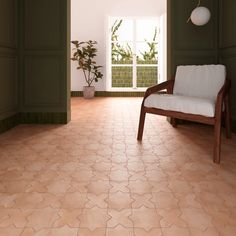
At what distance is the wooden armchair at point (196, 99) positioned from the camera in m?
2.75

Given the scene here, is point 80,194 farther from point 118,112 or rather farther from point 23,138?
point 118,112

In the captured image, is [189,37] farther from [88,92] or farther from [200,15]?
[88,92]

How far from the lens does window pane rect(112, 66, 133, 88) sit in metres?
9.42

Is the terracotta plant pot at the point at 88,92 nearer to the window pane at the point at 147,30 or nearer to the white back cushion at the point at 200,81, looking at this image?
the window pane at the point at 147,30

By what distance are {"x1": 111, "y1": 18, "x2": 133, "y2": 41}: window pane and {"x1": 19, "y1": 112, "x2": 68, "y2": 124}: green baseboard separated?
5392 millimetres

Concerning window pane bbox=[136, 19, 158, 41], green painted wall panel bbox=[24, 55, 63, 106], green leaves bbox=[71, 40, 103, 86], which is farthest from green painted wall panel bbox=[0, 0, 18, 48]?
window pane bbox=[136, 19, 158, 41]

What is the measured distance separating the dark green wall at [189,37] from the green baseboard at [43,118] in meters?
1.67

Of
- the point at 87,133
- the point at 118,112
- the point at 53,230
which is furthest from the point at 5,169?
the point at 118,112

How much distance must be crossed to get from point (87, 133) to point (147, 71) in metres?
5.92

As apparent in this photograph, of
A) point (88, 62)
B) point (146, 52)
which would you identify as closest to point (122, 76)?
point (146, 52)

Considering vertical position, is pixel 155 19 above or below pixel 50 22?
above

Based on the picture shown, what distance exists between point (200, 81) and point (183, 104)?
0.68 metres

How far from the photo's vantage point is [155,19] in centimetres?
920

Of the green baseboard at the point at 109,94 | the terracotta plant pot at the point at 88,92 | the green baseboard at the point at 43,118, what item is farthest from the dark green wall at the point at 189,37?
the green baseboard at the point at 109,94
